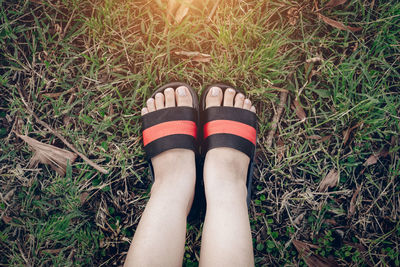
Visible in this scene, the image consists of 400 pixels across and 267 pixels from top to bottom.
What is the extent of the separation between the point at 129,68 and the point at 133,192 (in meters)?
0.77

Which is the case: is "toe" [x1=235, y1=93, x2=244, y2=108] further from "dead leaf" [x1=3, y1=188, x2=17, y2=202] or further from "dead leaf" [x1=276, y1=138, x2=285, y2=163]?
"dead leaf" [x1=3, y1=188, x2=17, y2=202]

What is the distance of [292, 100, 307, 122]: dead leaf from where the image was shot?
1.62 meters

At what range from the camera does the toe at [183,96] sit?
63.6 inches

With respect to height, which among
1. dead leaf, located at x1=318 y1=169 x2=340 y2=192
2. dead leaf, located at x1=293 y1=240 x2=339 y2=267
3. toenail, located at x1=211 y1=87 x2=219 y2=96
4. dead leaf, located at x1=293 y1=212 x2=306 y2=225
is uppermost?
toenail, located at x1=211 y1=87 x2=219 y2=96

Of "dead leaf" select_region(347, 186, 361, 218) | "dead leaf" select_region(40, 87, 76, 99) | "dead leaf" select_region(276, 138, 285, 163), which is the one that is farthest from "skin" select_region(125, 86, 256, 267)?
"dead leaf" select_region(347, 186, 361, 218)

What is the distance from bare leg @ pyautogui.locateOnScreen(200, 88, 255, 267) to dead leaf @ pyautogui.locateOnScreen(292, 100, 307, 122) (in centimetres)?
26

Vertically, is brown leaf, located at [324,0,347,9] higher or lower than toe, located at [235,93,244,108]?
higher

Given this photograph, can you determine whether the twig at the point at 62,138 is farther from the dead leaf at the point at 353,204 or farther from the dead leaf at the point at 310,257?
the dead leaf at the point at 353,204

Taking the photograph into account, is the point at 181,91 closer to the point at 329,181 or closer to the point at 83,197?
the point at 83,197

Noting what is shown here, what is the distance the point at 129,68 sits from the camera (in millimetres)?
1611

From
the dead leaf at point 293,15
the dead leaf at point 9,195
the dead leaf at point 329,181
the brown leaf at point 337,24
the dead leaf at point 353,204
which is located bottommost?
the dead leaf at point 353,204

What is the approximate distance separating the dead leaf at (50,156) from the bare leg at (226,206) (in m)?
0.86

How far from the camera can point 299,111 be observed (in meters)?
1.63

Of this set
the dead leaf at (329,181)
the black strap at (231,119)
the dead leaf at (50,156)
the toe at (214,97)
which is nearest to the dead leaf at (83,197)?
the dead leaf at (50,156)
